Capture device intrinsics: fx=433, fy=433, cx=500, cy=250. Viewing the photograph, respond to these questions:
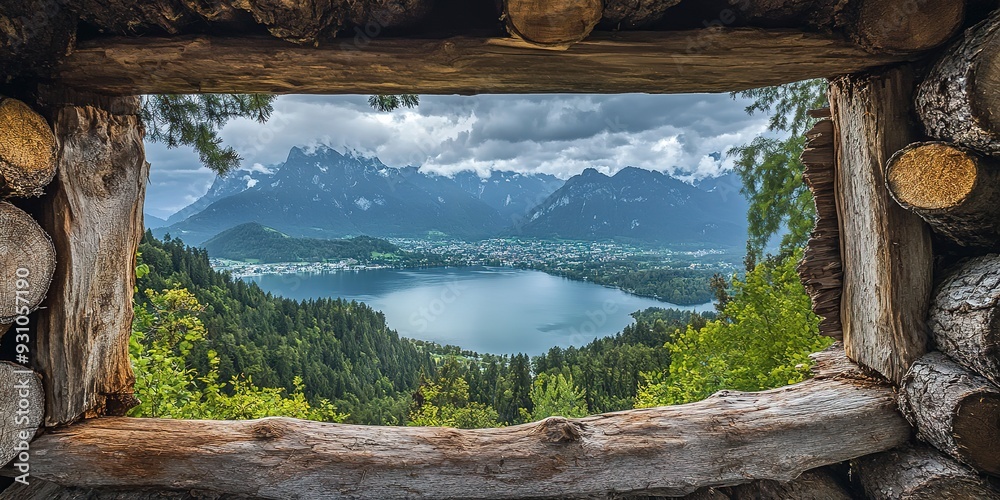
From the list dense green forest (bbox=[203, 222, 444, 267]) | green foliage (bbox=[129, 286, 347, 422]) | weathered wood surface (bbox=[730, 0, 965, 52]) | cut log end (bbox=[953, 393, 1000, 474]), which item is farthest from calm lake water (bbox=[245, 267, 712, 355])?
weathered wood surface (bbox=[730, 0, 965, 52])

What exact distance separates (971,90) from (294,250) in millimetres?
74977

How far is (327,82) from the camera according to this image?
5.40 feet

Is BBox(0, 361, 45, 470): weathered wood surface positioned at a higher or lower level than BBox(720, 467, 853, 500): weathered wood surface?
higher

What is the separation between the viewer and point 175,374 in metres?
3.91

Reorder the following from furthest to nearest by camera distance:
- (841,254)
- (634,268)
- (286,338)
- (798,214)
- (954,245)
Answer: (634,268) < (286,338) < (798,214) < (841,254) < (954,245)

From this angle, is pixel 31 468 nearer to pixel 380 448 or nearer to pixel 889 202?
pixel 380 448

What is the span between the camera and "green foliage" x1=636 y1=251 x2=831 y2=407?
501 centimetres

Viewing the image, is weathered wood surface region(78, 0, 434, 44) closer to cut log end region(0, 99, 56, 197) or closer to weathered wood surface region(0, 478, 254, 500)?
cut log end region(0, 99, 56, 197)

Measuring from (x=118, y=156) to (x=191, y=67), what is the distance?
2.20 feet

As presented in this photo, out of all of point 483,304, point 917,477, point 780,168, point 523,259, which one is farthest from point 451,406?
point 523,259

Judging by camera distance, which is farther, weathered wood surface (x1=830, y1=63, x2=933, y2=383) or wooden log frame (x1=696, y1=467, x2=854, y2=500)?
wooden log frame (x1=696, y1=467, x2=854, y2=500)

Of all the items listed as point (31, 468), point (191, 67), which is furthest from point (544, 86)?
point (31, 468)

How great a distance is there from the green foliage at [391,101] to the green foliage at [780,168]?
501 cm

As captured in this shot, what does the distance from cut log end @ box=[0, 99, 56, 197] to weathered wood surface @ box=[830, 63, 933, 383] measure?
3131 mm
